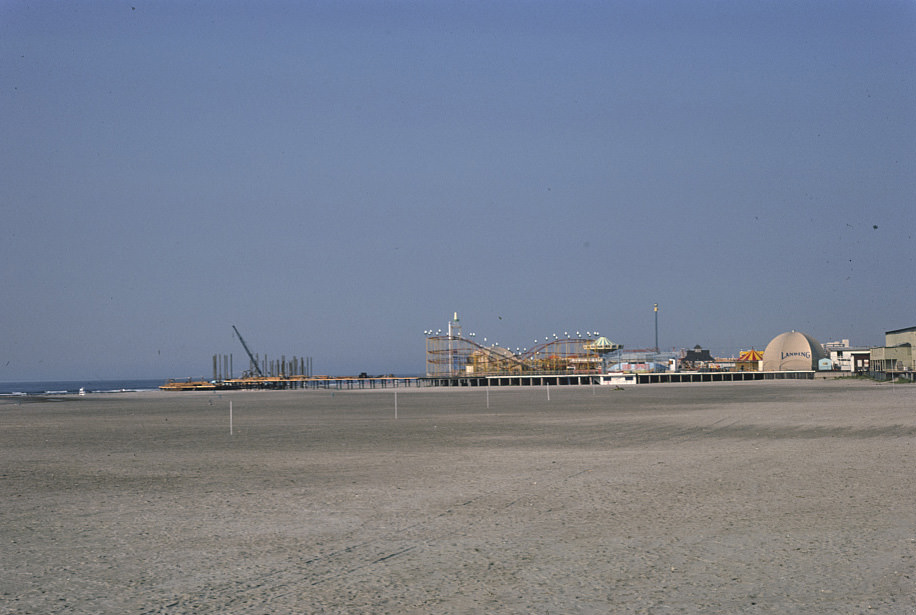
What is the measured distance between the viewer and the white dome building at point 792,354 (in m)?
143

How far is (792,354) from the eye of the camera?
474 feet

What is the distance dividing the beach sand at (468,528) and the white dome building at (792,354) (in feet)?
429

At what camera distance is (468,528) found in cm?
1036

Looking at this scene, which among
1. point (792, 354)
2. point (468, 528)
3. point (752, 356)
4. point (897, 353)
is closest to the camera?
point (468, 528)

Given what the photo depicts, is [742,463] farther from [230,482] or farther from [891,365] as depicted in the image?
[891,365]

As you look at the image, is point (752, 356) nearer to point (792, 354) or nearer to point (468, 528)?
point (792, 354)

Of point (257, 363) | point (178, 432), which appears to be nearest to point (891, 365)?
point (178, 432)

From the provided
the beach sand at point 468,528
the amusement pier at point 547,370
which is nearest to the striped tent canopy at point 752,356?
the amusement pier at point 547,370

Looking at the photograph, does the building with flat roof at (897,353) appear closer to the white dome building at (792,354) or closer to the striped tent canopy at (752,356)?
the white dome building at (792,354)

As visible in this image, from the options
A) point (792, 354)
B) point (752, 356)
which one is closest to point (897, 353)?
point (792, 354)

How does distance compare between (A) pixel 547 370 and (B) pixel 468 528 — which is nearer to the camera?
Result: (B) pixel 468 528

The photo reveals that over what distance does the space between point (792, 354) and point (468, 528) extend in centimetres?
14631

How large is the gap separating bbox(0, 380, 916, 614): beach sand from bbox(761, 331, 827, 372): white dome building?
13090 centimetres

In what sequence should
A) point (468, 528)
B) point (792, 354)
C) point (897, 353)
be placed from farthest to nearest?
point (792, 354) → point (897, 353) → point (468, 528)
